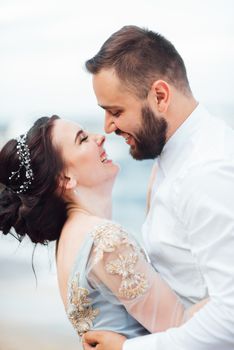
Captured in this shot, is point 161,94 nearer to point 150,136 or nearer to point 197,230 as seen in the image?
point 150,136

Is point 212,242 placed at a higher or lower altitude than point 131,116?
lower

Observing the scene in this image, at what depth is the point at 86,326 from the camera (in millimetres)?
1922

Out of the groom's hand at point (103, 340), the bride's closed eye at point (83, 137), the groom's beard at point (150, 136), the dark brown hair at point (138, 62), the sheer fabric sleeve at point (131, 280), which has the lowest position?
the groom's hand at point (103, 340)

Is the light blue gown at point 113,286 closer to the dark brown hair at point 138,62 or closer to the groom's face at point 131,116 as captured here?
the groom's face at point 131,116

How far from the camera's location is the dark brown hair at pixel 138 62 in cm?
184

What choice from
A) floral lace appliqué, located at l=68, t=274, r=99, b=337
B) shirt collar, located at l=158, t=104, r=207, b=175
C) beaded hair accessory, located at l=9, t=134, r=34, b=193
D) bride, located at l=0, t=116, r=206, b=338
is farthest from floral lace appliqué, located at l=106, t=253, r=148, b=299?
beaded hair accessory, located at l=9, t=134, r=34, b=193

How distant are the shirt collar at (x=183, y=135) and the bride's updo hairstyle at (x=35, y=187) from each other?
345mm

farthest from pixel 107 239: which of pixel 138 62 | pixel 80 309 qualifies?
pixel 138 62

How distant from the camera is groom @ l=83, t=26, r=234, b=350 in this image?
165 cm

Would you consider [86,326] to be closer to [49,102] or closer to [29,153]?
[29,153]

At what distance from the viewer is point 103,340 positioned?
74.0 inches

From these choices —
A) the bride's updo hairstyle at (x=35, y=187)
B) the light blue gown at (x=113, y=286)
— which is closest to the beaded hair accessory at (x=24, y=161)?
the bride's updo hairstyle at (x=35, y=187)

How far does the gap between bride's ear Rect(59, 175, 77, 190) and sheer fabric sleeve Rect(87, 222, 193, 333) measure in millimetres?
217

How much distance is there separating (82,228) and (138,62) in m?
0.47
